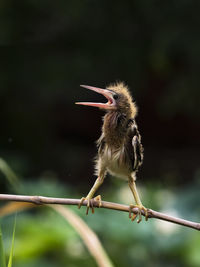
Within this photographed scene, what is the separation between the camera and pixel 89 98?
7320 mm

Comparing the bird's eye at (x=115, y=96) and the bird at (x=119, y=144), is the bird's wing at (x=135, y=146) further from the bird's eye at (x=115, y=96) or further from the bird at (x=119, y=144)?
the bird's eye at (x=115, y=96)

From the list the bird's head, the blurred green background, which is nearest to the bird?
the bird's head

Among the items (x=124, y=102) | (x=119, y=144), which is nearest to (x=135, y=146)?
(x=119, y=144)

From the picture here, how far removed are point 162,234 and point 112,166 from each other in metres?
2.73

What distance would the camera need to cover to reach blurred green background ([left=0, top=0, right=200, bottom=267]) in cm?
474

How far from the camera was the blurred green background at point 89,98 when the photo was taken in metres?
4.74

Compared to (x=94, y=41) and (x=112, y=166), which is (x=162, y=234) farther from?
(x=94, y=41)

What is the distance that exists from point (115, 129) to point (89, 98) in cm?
509

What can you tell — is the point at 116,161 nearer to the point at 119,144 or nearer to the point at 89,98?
the point at 119,144

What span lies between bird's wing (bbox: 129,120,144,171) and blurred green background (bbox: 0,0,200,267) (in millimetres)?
2207

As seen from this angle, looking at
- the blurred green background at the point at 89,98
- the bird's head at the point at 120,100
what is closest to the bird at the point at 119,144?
the bird's head at the point at 120,100

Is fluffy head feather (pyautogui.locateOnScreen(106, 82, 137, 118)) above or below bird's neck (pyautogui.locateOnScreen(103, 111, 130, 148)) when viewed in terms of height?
above

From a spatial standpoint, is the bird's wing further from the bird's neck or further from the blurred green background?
the blurred green background

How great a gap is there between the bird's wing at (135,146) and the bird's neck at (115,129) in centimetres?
4
